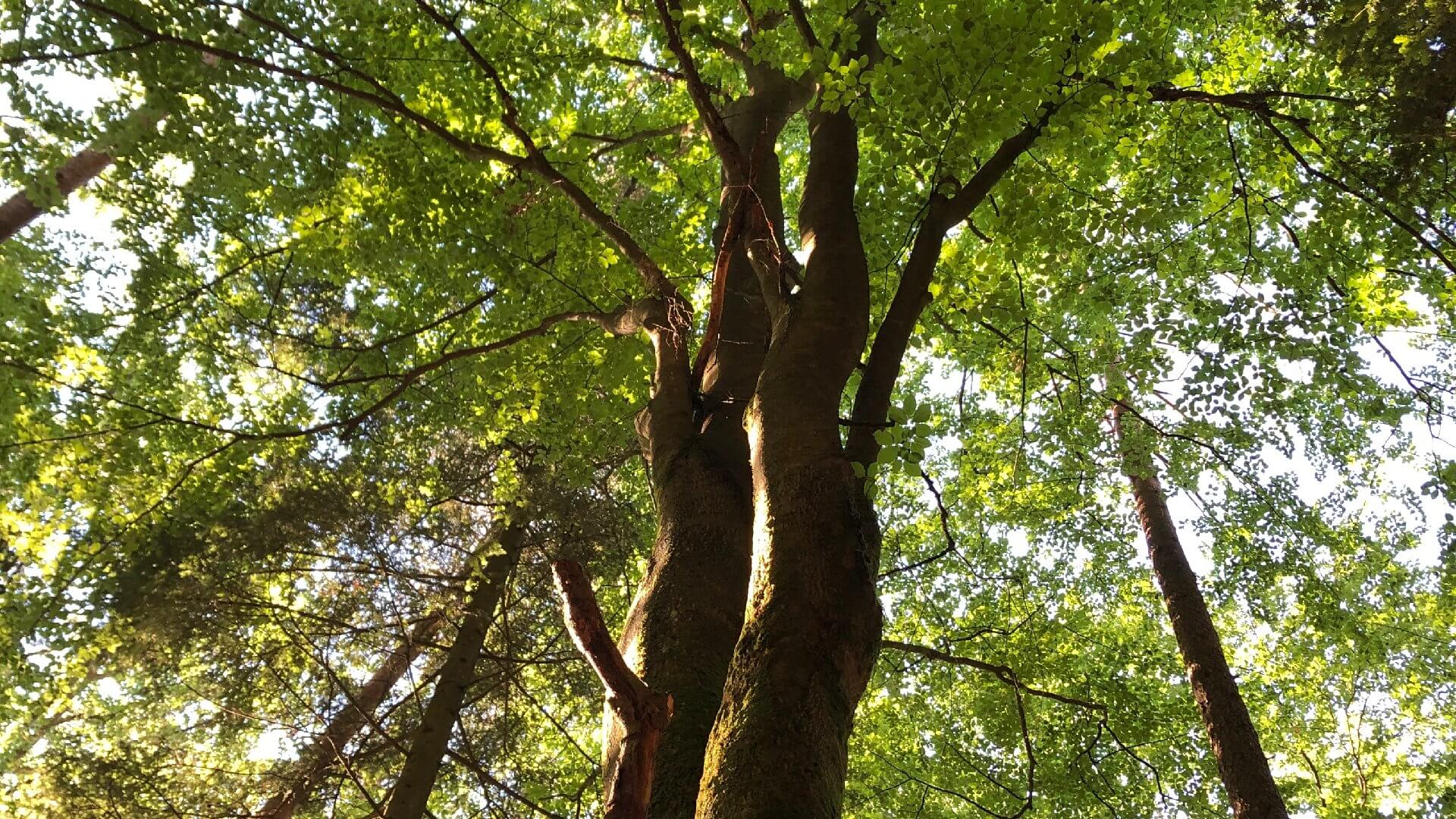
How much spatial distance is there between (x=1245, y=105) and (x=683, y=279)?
14.4 feet

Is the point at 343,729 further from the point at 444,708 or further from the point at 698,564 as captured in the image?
the point at 698,564

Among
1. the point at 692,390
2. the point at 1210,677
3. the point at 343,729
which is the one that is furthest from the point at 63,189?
the point at 1210,677

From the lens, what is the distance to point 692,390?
3887 millimetres

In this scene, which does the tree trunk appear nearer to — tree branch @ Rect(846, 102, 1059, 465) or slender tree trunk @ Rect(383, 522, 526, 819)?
tree branch @ Rect(846, 102, 1059, 465)

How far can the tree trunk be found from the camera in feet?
5.63

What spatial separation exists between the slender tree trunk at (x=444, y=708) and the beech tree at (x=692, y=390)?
41mm

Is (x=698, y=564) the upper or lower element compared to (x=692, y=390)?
lower

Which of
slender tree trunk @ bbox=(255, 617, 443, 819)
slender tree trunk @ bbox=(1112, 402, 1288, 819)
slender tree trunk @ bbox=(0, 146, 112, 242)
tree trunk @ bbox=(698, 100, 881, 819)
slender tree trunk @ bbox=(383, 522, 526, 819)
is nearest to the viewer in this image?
tree trunk @ bbox=(698, 100, 881, 819)

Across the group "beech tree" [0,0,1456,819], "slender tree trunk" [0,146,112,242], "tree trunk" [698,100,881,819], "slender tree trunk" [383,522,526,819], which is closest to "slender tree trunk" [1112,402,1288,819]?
"beech tree" [0,0,1456,819]

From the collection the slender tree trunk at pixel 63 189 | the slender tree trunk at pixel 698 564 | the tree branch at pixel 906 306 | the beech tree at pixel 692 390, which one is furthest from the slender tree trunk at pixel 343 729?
the slender tree trunk at pixel 63 189

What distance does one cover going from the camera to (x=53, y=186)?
433 cm

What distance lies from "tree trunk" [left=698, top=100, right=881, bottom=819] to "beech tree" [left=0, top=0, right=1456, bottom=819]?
2 centimetres

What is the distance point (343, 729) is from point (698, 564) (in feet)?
17.7

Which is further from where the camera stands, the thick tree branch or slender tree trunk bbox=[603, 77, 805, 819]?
slender tree trunk bbox=[603, 77, 805, 819]
